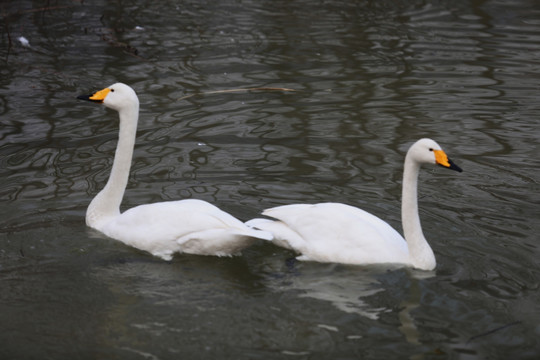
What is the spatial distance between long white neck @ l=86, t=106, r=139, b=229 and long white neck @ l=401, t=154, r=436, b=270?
2.19m

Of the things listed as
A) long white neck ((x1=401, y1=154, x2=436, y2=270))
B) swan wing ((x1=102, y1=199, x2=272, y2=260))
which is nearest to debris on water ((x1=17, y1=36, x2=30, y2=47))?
swan wing ((x1=102, y1=199, x2=272, y2=260))

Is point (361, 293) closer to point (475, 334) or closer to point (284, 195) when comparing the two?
point (475, 334)

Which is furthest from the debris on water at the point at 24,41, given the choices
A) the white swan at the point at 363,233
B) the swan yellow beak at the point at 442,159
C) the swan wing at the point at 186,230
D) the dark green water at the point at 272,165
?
the swan yellow beak at the point at 442,159

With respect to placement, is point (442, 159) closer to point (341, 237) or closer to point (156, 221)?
point (341, 237)

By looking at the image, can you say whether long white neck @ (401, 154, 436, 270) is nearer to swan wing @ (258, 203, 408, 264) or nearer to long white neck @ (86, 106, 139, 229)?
swan wing @ (258, 203, 408, 264)

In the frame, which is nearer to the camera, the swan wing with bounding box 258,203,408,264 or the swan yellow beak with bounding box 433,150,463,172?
the swan yellow beak with bounding box 433,150,463,172

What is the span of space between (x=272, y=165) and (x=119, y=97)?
79.4 inches

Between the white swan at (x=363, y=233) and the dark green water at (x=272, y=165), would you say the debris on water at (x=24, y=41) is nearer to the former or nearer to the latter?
the dark green water at (x=272, y=165)

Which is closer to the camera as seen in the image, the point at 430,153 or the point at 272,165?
the point at 430,153

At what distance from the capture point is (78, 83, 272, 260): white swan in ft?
19.6

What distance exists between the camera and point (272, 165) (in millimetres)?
8188

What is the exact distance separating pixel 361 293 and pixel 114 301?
158 centimetres

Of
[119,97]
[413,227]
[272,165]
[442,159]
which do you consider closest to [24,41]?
[272,165]

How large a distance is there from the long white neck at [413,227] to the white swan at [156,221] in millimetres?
966
